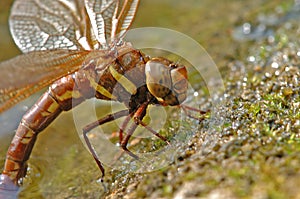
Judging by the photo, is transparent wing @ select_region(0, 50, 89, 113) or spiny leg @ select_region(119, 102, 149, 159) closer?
spiny leg @ select_region(119, 102, 149, 159)

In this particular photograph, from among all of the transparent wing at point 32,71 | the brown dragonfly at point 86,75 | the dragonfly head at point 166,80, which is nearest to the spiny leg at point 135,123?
the brown dragonfly at point 86,75

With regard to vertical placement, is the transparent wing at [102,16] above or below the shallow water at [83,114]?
above

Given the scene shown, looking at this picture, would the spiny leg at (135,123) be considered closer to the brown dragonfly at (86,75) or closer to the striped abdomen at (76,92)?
the brown dragonfly at (86,75)

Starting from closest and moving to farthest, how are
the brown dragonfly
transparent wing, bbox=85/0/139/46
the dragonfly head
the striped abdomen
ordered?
the dragonfly head < the brown dragonfly < the striped abdomen < transparent wing, bbox=85/0/139/46

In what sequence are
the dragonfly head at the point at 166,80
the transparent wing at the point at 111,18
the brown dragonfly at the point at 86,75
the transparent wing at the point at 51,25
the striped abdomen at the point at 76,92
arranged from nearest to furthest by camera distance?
the dragonfly head at the point at 166,80
the brown dragonfly at the point at 86,75
the striped abdomen at the point at 76,92
the transparent wing at the point at 111,18
the transparent wing at the point at 51,25

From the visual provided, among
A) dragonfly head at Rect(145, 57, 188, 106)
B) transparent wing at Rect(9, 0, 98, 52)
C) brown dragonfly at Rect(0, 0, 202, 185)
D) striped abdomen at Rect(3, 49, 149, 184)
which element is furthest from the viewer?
transparent wing at Rect(9, 0, 98, 52)

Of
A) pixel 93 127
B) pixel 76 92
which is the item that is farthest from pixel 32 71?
pixel 93 127

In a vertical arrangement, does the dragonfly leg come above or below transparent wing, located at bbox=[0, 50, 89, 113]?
below

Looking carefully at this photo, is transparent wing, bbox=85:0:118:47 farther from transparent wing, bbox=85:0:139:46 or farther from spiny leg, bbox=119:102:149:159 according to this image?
spiny leg, bbox=119:102:149:159

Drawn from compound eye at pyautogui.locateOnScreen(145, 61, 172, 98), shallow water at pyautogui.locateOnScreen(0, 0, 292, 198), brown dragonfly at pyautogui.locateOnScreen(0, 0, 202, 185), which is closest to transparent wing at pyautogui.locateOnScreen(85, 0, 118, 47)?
brown dragonfly at pyautogui.locateOnScreen(0, 0, 202, 185)
